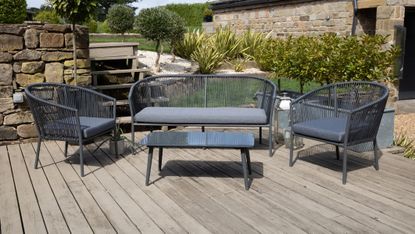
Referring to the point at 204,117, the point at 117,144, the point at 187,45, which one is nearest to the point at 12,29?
the point at 117,144

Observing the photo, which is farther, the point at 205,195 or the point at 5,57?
the point at 5,57

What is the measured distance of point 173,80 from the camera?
5816mm

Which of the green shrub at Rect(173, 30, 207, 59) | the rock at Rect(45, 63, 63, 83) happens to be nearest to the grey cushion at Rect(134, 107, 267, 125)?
the rock at Rect(45, 63, 63, 83)

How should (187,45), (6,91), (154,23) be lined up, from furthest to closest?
1. (187,45)
2. (154,23)
3. (6,91)

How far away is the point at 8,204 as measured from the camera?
11.7 ft

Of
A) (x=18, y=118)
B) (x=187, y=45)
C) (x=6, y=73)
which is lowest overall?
(x=18, y=118)

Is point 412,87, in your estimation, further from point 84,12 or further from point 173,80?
point 84,12

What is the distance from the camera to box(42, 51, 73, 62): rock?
5.63 meters

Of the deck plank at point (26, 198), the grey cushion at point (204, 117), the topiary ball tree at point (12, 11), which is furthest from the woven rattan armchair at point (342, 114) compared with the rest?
the topiary ball tree at point (12, 11)

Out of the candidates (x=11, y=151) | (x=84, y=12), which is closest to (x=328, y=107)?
(x=84, y=12)

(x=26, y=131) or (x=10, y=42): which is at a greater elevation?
(x=10, y=42)

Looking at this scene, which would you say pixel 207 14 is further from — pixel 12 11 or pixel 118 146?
pixel 118 146

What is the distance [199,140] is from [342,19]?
7.51 meters

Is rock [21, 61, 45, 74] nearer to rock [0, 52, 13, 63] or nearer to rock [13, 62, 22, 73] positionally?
rock [13, 62, 22, 73]
